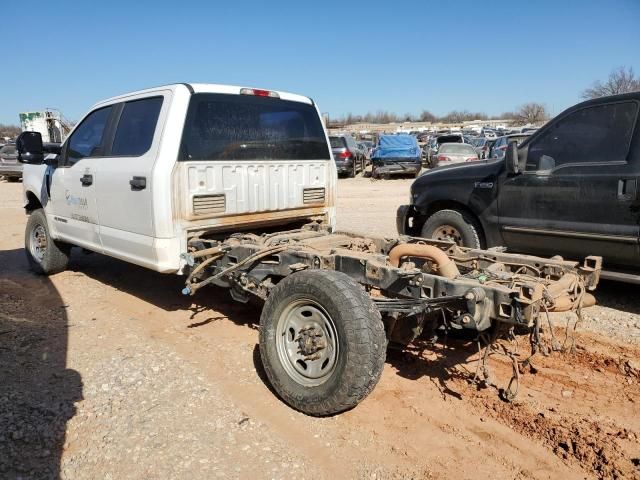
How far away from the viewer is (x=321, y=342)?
3.21 m

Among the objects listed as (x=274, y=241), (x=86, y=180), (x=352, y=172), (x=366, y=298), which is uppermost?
(x=86, y=180)

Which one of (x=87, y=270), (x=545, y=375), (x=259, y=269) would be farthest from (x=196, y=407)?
(x=87, y=270)

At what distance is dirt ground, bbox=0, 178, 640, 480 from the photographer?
276 cm

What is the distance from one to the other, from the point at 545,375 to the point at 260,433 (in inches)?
83.2

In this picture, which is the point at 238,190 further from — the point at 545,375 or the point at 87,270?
the point at 87,270

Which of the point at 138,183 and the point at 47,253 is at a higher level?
the point at 138,183

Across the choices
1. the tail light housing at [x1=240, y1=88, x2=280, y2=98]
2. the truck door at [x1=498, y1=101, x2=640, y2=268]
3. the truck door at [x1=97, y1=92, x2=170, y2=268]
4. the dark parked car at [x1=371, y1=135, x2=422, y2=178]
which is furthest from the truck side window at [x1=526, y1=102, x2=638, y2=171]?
the dark parked car at [x1=371, y1=135, x2=422, y2=178]

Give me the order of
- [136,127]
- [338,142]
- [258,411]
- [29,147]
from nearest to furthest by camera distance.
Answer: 1. [258,411]
2. [136,127]
3. [29,147]
4. [338,142]

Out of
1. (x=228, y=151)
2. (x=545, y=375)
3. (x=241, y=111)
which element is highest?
(x=241, y=111)

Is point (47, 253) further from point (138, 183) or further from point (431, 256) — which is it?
point (431, 256)

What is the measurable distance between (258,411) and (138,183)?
223 centimetres

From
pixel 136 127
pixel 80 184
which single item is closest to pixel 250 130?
pixel 136 127

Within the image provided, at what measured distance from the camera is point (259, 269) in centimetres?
409

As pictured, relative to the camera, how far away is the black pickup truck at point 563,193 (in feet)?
15.5
